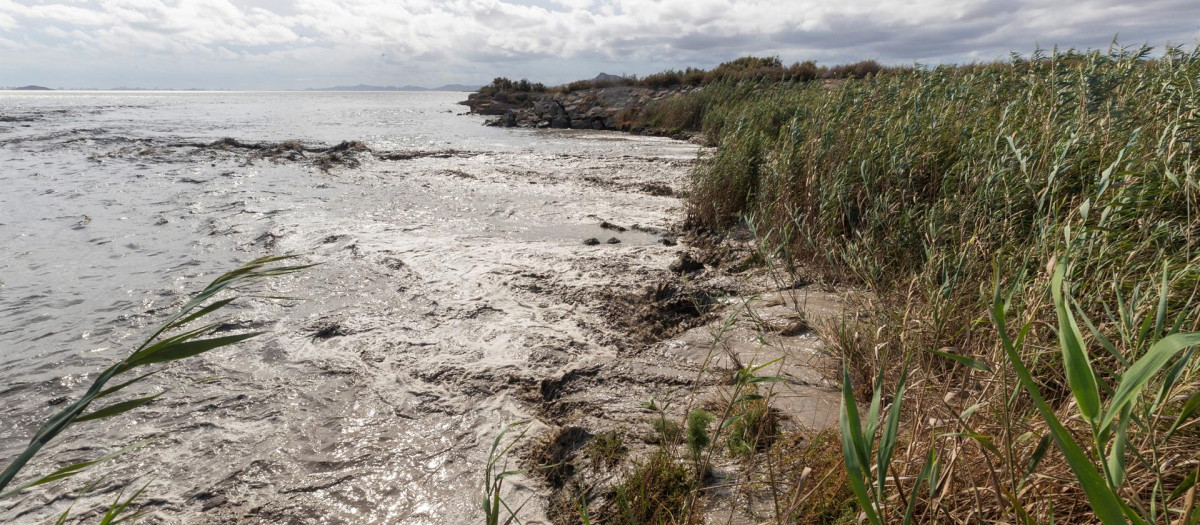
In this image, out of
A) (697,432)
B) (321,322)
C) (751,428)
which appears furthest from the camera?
(321,322)

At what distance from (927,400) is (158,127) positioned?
1159 inches

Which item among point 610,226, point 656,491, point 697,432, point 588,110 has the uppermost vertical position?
point 588,110

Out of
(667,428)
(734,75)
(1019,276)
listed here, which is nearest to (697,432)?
(667,428)

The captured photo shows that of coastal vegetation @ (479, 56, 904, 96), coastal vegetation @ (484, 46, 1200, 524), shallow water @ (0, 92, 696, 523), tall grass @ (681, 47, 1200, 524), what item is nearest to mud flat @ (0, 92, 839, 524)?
shallow water @ (0, 92, 696, 523)

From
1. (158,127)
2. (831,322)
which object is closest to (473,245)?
(831,322)

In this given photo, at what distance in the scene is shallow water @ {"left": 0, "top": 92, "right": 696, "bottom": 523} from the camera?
290cm

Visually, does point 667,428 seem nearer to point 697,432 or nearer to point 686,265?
point 697,432

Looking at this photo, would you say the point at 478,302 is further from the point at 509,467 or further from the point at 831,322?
the point at 831,322

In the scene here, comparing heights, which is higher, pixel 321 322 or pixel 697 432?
pixel 697 432

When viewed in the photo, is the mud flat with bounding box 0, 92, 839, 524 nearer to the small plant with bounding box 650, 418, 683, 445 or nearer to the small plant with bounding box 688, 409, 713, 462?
the small plant with bounding box 650, 418, 683, 445

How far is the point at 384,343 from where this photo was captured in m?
4.38

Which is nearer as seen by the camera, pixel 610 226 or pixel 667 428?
pixel 667 428

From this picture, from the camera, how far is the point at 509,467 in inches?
114

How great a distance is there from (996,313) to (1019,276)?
5.2 inches
